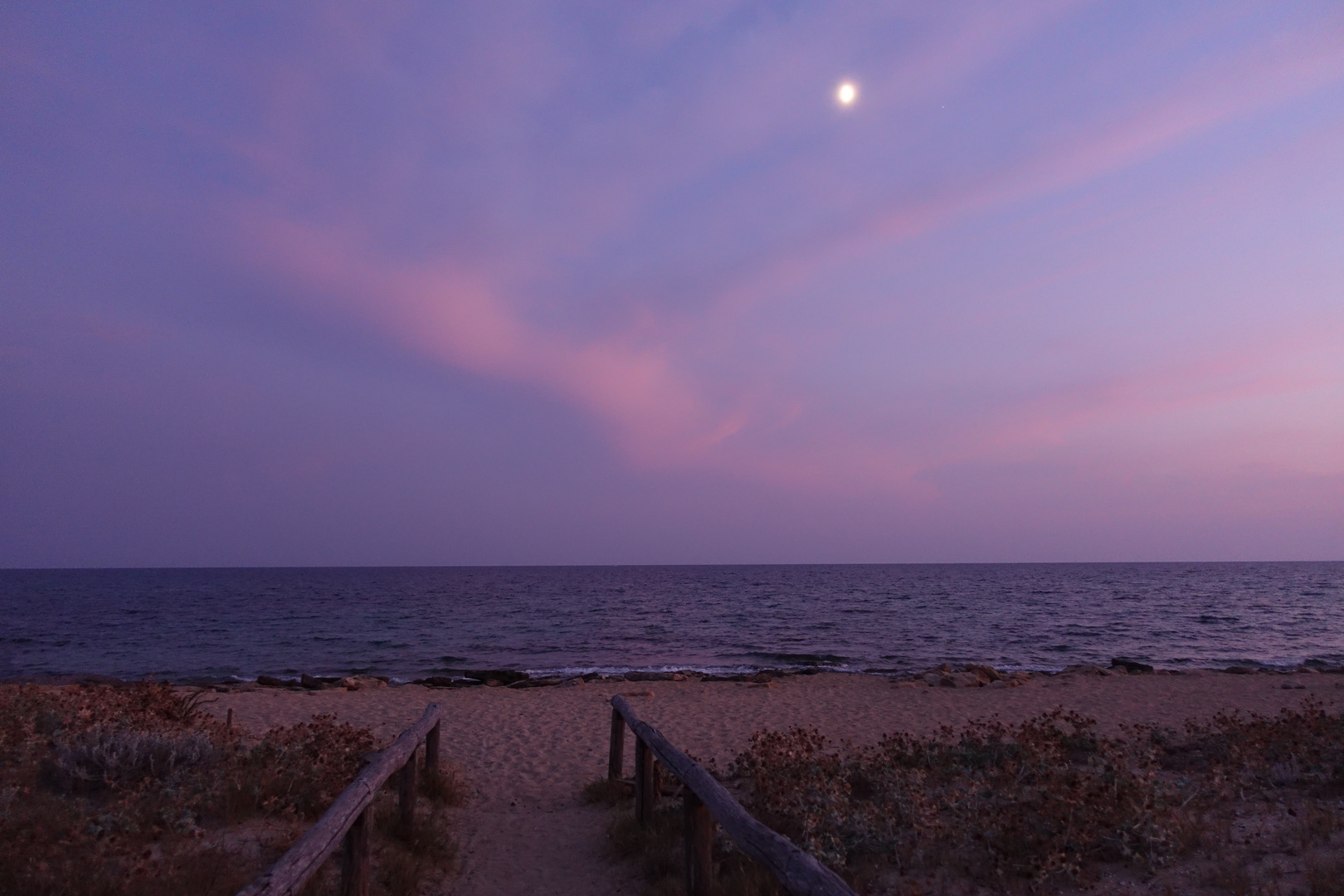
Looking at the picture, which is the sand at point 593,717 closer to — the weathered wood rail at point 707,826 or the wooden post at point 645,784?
the wooden post at point 645,784

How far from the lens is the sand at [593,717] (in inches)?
287

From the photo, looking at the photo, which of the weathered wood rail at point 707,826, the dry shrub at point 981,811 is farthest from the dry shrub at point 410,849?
the dry shrub at point 981,811

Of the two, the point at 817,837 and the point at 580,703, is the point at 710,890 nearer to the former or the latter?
the point at 817,837

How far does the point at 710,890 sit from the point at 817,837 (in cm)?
112

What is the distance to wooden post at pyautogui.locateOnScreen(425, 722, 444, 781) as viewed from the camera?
347 inches

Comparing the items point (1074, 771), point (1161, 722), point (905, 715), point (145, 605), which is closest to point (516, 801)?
point (1074, 771)

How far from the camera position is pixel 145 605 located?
62.3 m

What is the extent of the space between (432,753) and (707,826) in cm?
490

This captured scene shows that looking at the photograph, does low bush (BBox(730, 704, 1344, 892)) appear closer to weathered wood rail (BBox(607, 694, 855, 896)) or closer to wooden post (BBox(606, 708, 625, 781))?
weathered wood rail (BBox(607, 694, 855, 896))

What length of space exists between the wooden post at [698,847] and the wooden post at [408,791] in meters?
2.91

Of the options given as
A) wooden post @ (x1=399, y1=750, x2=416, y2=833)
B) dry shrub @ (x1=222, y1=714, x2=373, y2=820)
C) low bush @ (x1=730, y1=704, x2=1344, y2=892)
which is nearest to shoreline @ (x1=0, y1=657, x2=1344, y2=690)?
dry shrub @ (x1=222, y1=714, x2=373, y2=820)

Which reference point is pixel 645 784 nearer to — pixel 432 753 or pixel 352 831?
pixel 432 753

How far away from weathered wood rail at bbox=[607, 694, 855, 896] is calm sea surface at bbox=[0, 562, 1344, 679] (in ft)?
→ 65.8

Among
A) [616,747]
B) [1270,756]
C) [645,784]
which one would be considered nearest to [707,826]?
[645,784]
